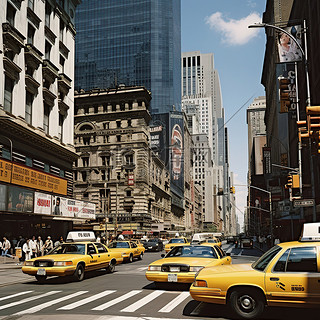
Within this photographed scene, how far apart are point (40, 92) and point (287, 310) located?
31.1 m

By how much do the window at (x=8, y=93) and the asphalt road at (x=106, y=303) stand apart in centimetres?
1902

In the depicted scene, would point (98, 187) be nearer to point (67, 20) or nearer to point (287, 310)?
point (67, 20)

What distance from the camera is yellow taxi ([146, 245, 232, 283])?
12156 millimetres

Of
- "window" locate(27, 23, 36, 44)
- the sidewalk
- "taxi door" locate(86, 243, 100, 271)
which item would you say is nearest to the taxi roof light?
"taxi door" locate(86, 243, 100, 271)

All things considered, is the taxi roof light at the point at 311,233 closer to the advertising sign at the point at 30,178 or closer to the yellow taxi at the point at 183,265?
the yellow taxi at the point at 183,265

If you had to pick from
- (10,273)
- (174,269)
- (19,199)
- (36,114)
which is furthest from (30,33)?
(174,269)

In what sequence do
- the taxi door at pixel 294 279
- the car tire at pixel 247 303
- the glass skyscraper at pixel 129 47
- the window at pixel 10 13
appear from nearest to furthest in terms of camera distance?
the taxi door at pixel 294 279 → the car tire at pixel 247 303 → the window at pixel 10 13 → the glass skyscraper at pixel 129 47

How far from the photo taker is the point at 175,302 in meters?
10.5

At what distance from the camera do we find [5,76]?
1207 inches

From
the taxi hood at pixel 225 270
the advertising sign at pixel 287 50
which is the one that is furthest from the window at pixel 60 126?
the taxi hood at pixel 225 270

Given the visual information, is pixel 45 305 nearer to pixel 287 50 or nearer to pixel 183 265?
pixel 183 265

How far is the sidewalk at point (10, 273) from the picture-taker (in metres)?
16.1

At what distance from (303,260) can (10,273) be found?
15.6 meters

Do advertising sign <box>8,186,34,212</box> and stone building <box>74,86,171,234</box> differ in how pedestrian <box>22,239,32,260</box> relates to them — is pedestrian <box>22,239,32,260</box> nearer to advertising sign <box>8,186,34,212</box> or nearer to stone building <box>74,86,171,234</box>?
advertising sign <box>8,186,34,212</box>
